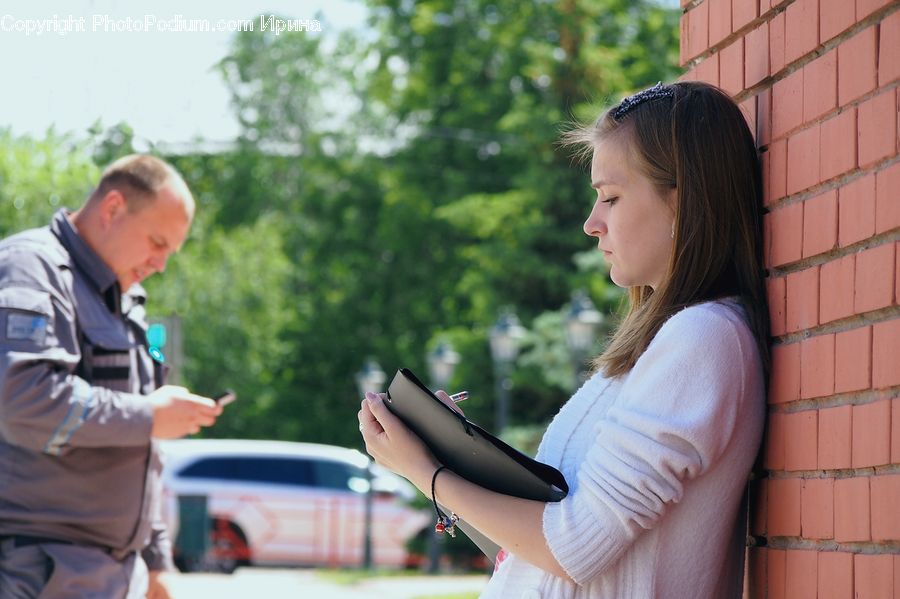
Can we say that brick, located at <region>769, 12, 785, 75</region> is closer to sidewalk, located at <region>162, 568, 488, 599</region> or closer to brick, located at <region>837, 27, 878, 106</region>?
brick, located at <region>837, 27, 878, 106</region>

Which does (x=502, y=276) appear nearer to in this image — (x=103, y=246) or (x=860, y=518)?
(x=103, y=246)

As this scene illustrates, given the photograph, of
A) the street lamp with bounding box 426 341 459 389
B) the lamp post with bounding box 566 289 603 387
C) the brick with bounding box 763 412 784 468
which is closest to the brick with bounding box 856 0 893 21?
the brick with bounding box 763 412 784 468

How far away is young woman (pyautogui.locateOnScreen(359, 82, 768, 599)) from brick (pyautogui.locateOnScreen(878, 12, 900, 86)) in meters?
0.42

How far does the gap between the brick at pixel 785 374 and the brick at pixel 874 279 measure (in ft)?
0.77

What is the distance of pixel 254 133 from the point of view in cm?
3362

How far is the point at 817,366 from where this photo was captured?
2211 millimetres

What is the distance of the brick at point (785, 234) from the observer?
2322mm

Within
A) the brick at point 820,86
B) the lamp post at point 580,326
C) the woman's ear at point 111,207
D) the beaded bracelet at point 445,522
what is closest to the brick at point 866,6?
the brick at point 820,86

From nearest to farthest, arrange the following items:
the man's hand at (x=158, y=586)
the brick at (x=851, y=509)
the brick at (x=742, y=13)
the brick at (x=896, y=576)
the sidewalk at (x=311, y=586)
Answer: the brick at (x=896, y=576)
the brick at (x=851, y=509)
the brick at (x=742, y=13)
the man's hand at (x=158, y=586)
the sidewalk at (x=311, y=586)

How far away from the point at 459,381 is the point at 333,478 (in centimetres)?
284

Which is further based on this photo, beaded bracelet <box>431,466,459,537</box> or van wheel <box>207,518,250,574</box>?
van wheel <box>207,518,250,574</box>

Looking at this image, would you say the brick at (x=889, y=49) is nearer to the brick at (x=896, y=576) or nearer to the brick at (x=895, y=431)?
the brick at (x=895, y=431)

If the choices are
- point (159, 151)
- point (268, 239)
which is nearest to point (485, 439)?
point (159, 151)

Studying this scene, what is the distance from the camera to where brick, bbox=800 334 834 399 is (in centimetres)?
217
